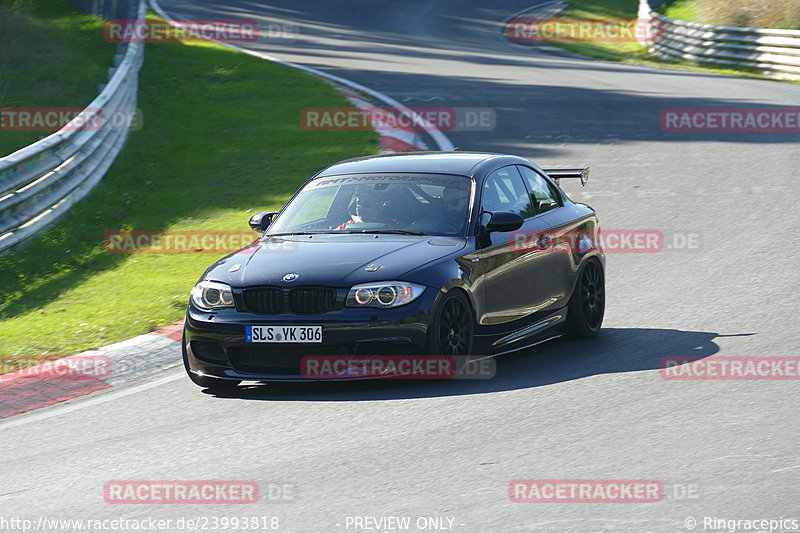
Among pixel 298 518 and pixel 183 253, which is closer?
pixel 298 518

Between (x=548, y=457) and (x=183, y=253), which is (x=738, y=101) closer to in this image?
(x=183, y=253)

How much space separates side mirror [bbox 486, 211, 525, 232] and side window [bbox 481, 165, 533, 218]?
1.31ft

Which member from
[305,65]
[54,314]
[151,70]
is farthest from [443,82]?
[54,314]

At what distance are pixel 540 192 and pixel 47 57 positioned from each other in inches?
662

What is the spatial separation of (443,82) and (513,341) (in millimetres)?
17491

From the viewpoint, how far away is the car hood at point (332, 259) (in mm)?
7633

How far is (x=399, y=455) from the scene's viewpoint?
6.17 m

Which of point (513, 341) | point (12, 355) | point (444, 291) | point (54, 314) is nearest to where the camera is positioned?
point (444, 291)

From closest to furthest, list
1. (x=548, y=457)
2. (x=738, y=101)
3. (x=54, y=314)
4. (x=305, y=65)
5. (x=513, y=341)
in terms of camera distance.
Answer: (x=548, y=457) → (x=513, y=341) → (x=54, y=314) → (x=738, y=101) → (x=305, y=65)
